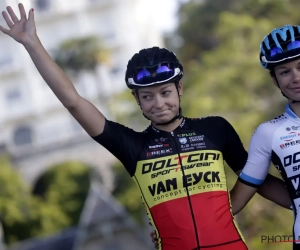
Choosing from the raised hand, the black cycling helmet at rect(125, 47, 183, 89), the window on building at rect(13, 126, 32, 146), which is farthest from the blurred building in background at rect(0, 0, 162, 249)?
the raised hand

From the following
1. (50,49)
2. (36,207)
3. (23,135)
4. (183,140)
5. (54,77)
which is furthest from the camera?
(23,135)

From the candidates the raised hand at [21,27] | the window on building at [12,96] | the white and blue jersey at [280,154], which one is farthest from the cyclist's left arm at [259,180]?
the window on building at [12,96]

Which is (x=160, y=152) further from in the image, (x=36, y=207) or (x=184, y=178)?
(x=36, y=207)

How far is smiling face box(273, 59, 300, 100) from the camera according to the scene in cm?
414

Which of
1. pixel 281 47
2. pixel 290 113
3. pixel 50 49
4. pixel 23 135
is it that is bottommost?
pixel 290 113

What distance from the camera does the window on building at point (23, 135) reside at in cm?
4910

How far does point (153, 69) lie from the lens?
4.27 m

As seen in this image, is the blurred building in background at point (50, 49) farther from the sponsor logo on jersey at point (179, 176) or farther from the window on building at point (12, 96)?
the sponsor logo on jersey at point (179, 176)

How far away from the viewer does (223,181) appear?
13.9ft

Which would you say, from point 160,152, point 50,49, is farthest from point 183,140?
point 50,49

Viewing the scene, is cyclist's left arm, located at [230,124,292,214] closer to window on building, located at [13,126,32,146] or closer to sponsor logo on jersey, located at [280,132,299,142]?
sponsor logo on jersey, located at [280,132,299,142]

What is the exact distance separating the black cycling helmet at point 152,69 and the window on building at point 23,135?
45059 mm

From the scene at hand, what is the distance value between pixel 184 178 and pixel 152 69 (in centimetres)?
65

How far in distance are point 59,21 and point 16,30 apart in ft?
152
